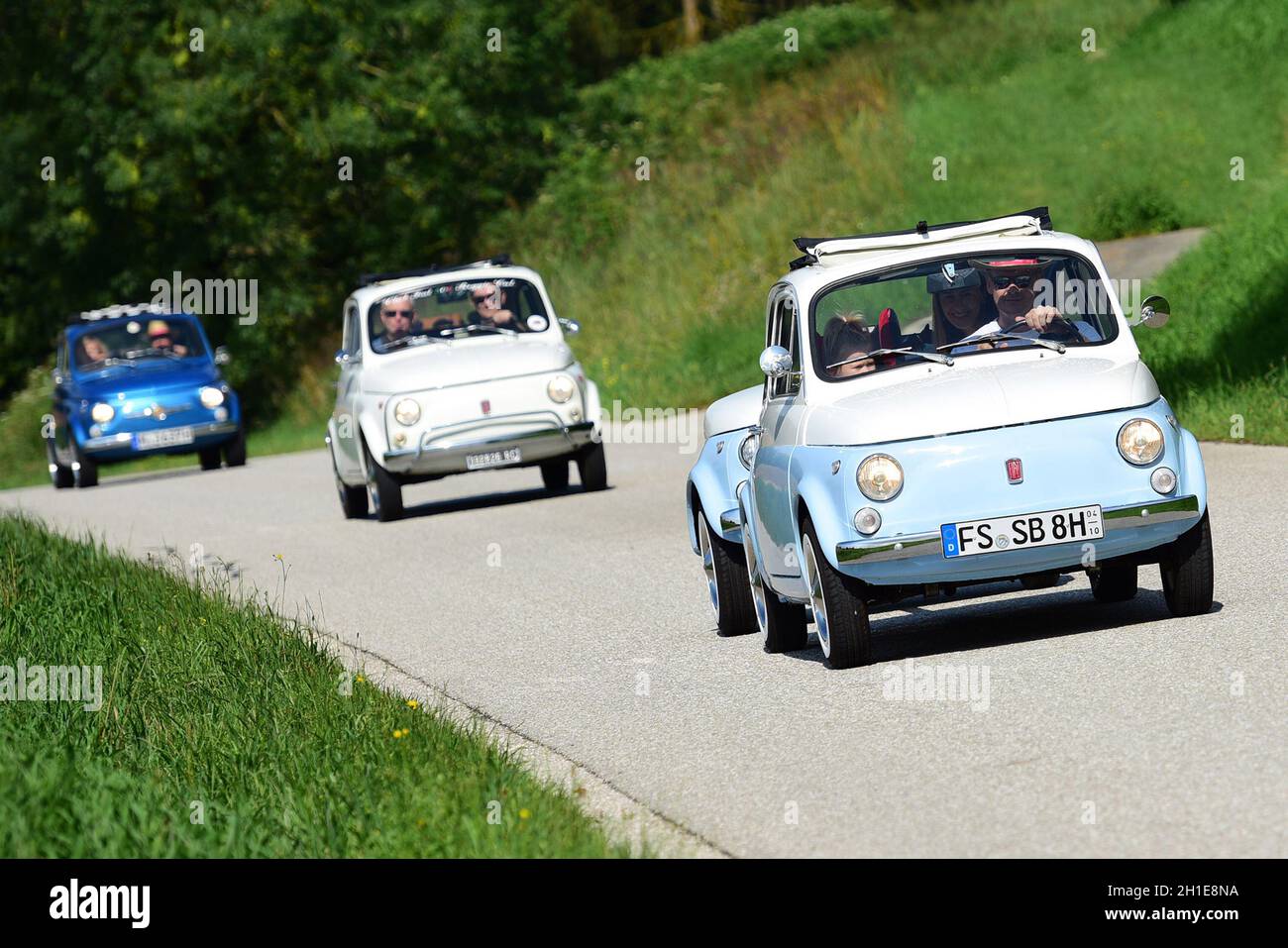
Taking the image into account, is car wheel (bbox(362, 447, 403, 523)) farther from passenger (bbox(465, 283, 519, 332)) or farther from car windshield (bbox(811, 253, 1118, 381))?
car windshield (bbox(811, 253, 1118, 381))

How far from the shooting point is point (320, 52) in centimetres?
4222

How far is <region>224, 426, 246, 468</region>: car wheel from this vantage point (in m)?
30.3

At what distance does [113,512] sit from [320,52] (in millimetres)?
20527

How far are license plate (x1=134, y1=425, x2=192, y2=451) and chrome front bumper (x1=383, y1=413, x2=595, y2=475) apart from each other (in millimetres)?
11073

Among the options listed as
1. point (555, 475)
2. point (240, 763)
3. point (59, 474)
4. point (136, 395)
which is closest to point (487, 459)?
point (555, 475)

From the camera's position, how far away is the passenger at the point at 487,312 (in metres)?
19.7

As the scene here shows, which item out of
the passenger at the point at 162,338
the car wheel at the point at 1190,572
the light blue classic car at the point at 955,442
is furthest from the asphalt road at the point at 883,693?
the passenger at the point at 162,338

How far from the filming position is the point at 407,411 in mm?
18609

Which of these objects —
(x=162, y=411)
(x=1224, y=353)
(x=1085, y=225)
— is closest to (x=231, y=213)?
(x=162, y=411)

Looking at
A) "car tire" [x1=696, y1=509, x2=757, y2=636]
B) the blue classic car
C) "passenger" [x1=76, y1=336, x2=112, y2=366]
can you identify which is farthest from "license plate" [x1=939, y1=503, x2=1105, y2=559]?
Result: "passenger" [x1=76, y1=336, x2=112, y2=366]

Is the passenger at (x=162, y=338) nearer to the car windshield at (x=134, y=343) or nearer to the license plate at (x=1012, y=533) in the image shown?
the car windshield at (x=134, y=343)

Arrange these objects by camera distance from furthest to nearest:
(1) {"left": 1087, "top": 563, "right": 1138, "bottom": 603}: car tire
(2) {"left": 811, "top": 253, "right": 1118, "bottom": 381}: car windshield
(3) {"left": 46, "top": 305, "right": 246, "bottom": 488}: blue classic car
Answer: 1. (3) {"left": 46, "top": 305, "right": 246, "bottom": 488}: blue classic car
2. (1) {"left": 1087, "top": 563, "right": 1138, "bottom": 603}: car tire
3. (2) {"left": 811, "top": 253, "right": 1118, "bottom": 381}: car windshield

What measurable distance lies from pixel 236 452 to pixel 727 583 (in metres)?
20.9

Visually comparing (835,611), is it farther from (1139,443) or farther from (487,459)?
(487,459)
